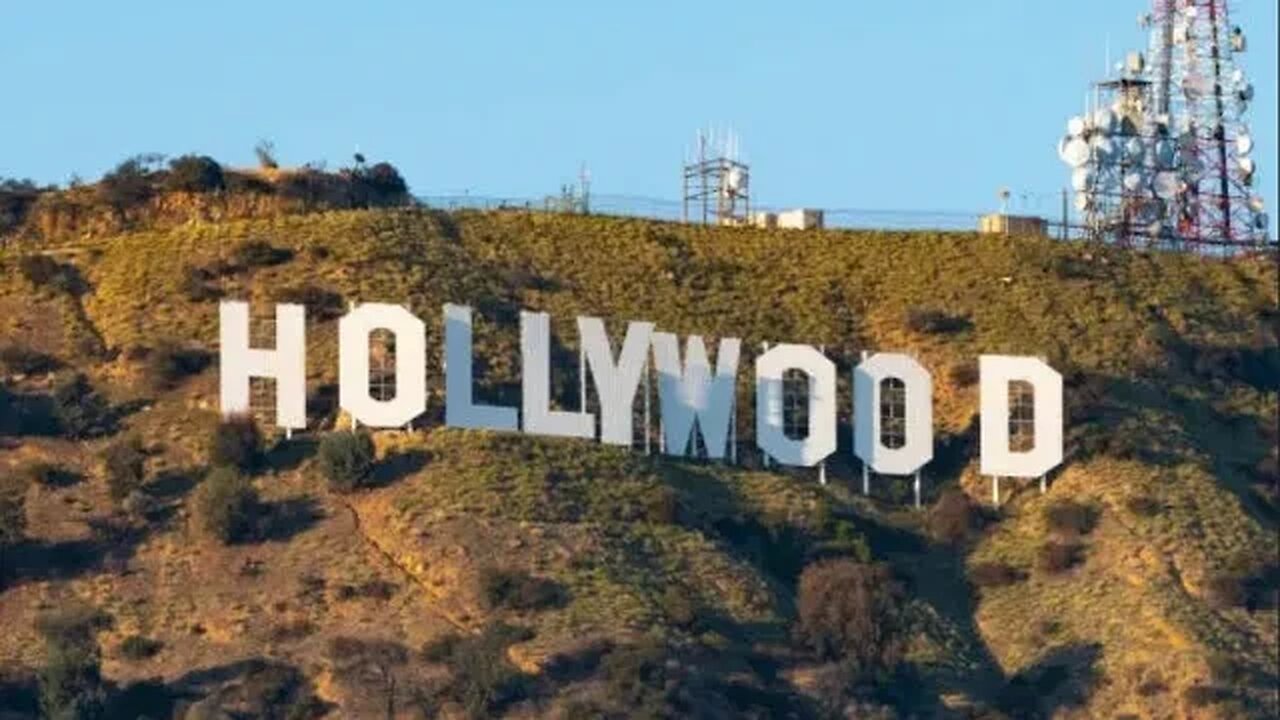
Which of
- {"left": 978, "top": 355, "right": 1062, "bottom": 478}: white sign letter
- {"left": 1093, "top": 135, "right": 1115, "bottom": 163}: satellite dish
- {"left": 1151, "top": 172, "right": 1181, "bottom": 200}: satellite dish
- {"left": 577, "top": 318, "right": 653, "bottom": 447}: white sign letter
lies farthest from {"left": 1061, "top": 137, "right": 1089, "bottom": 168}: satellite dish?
{"left": 577, "top": 318, "right": 653, "bottom": 447}: white sign letter

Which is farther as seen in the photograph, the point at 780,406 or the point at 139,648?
the point at 780,406

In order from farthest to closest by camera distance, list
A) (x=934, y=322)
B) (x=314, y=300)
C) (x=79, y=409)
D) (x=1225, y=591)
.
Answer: (x=934, y=322)
(x=314, y=300)
(x=1225, y=591)
(x=79, y=409)

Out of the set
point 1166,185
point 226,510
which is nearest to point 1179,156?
point 1166,185

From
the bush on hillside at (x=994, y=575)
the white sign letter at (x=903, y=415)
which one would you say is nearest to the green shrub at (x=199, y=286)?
the white sign letter at (x=903, y=415)

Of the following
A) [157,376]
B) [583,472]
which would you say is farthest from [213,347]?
[583,472]

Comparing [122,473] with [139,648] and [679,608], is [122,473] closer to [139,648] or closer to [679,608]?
[139,648]

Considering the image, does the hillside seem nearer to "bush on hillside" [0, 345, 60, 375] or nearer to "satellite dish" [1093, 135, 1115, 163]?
"bush on hillside" [0, 345, 60, 375]

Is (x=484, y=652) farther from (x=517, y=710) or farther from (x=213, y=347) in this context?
(x=213, y=347)
